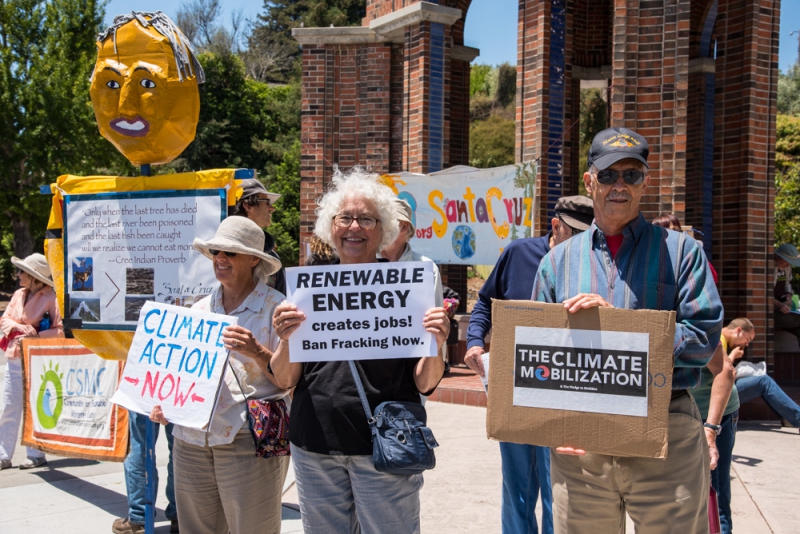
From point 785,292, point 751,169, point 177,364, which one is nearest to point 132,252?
point 177,364

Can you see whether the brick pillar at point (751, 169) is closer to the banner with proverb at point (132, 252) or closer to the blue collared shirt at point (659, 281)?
the blue collared shirt at point (659, 281)

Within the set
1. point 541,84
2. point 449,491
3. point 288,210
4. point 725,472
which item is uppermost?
point 541,84

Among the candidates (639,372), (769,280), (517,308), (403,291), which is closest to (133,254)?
(403,291)

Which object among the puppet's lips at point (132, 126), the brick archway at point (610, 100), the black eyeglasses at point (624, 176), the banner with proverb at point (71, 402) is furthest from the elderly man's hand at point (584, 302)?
the brick archway at point (610, 100)

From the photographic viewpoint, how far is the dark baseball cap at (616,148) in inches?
108

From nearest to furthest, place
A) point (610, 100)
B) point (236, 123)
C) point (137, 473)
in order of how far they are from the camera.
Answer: point (137, 473)
point (610, 100)
point (236, 123)

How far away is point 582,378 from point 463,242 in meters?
6.66

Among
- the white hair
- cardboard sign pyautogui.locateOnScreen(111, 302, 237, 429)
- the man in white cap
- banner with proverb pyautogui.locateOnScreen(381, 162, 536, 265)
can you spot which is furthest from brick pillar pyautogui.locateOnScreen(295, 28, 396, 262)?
the white hair

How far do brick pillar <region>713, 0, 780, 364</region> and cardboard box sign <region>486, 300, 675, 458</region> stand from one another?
6029 mm

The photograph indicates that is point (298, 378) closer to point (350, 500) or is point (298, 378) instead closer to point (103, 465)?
point (350, 500)

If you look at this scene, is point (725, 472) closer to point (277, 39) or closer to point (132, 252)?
point (132, 252)

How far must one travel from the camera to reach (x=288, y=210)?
31.3 metres

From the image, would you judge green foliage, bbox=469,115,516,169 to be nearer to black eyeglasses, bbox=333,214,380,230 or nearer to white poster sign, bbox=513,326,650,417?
black eyeglasses, bbox=333,214,380,230

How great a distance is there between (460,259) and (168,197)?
213 inches
